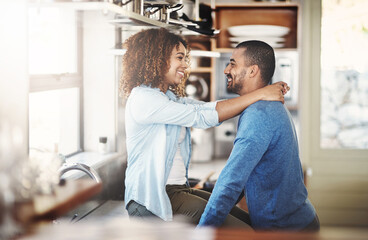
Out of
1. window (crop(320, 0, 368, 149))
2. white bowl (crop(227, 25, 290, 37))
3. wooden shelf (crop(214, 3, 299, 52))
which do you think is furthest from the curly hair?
window (crop(320, 0, 368, 149))

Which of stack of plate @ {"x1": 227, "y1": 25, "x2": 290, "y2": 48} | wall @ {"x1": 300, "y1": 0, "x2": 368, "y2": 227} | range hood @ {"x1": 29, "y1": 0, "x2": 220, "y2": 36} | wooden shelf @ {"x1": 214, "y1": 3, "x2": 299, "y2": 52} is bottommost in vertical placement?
wall @ {"x1": 300, "y1": 0, "x2": 368, "y2": 227}

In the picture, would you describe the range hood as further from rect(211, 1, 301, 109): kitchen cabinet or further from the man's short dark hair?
rect(211, 1, 301, 109): kitchen cabinet

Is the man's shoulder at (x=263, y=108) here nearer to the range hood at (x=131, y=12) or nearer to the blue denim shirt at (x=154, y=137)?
the blue denim shirt at (x=154, y=137)

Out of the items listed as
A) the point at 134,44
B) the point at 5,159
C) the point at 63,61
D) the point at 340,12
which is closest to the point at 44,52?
the point at 63,61

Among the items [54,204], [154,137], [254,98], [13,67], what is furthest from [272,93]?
[54,204]

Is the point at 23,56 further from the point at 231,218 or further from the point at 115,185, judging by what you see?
the point at 115,185

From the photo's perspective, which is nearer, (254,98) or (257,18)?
(254,98)

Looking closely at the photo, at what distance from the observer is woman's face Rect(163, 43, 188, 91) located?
249 cm

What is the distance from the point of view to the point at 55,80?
312cm

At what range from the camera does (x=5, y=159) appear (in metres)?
1.39

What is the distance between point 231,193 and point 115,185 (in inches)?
62.0

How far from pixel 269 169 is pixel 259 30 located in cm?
229

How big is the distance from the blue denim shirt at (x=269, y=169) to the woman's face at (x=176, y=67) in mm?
461

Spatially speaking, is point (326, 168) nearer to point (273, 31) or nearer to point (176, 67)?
point (273, 31)
